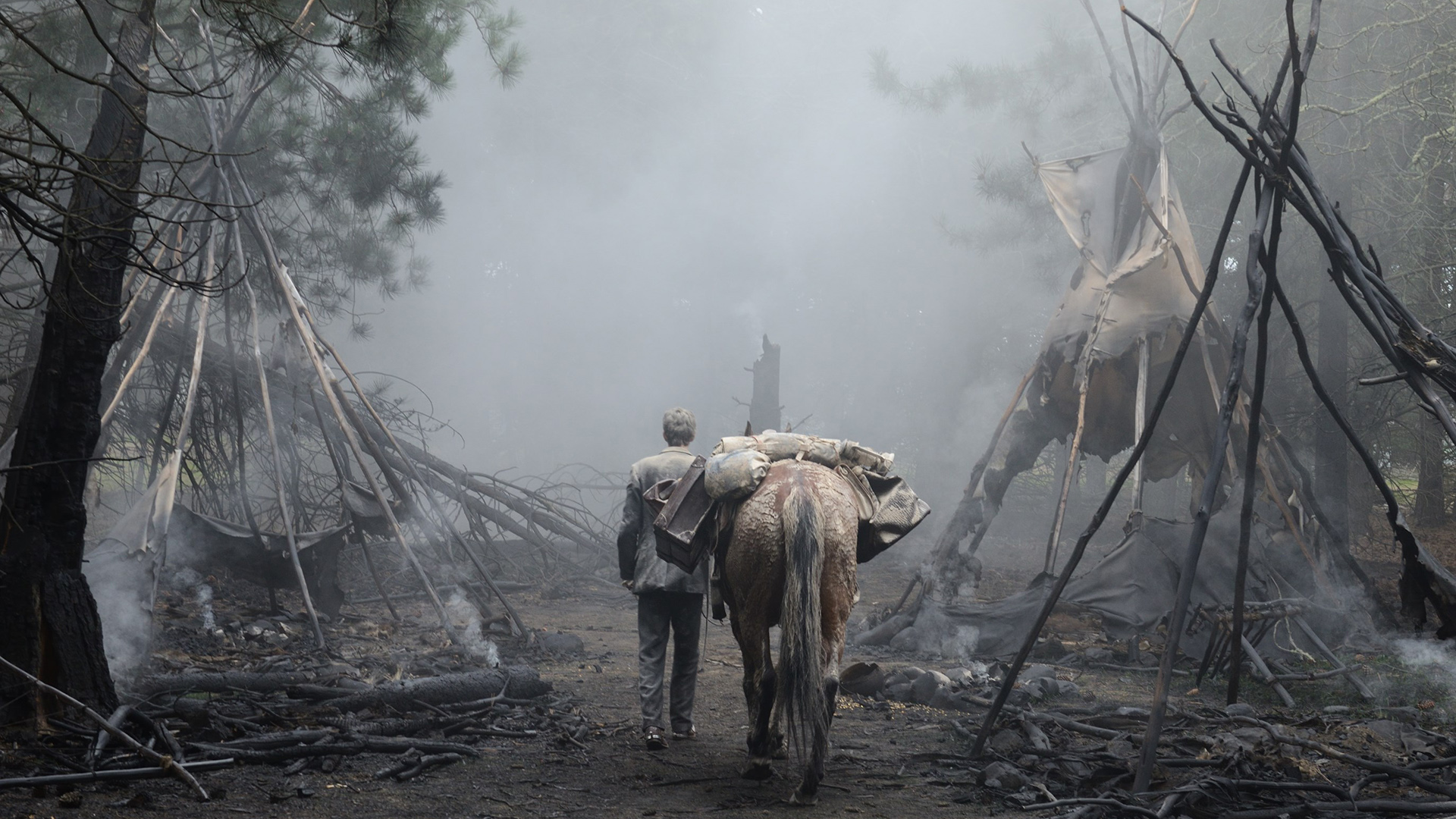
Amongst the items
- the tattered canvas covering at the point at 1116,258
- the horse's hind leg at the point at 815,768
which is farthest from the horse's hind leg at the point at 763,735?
the tattered canvas covering at the point at 1116,258

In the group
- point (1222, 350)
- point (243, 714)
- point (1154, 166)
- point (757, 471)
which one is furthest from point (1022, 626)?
point (243, 714)

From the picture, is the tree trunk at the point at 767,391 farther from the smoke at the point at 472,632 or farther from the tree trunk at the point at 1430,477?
the tree trunk at the point at 1430,477

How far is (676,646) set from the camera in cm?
497

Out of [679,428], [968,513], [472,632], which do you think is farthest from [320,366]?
[968,513]

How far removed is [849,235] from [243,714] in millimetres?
26966

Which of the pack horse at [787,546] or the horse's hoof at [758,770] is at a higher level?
the pack horse at [787,546]

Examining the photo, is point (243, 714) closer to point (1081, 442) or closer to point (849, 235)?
point (1081, 442)

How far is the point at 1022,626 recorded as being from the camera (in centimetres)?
768

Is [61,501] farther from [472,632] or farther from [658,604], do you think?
[472,632]

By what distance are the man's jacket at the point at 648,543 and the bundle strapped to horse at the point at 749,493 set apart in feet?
0.40

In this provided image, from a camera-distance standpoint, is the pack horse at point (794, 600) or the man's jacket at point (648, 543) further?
the man's jacket at point (648, 543)

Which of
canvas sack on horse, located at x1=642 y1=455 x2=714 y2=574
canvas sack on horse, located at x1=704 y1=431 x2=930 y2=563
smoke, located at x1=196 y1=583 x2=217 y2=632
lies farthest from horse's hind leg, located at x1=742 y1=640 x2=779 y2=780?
smoke, located at x1=196 y1=583 x2=217 y2=632

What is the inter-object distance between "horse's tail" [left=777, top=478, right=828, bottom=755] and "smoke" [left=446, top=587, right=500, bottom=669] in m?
2.86

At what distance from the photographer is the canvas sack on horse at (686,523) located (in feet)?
14.8
